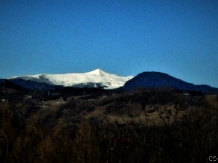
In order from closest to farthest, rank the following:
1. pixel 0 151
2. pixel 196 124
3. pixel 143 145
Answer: pixel 143 145, pixel 196 124, pixel 0 151

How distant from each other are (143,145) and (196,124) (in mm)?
1415

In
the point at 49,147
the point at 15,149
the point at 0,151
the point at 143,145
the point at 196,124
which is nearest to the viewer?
the point at 143,145

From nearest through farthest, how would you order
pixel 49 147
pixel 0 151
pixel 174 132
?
pixel 174 132
pixel 0 151
pixel 49 147

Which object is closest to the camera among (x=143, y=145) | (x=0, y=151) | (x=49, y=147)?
(x=143, y=145)

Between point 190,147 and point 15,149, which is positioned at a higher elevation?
point 190,147

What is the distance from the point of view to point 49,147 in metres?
26.3

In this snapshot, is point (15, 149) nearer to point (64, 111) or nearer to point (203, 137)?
point (203, 137)

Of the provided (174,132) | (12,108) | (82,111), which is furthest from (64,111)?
(174,132)

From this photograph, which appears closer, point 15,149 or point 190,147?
point 190,147

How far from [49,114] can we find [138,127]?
613 ft

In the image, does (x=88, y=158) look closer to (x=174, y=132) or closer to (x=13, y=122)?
(x=13, y=122)

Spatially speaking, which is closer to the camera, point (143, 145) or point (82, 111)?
point (143, 145)

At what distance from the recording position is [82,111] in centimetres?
19800

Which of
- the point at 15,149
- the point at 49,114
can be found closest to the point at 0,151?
the point at 15,149
